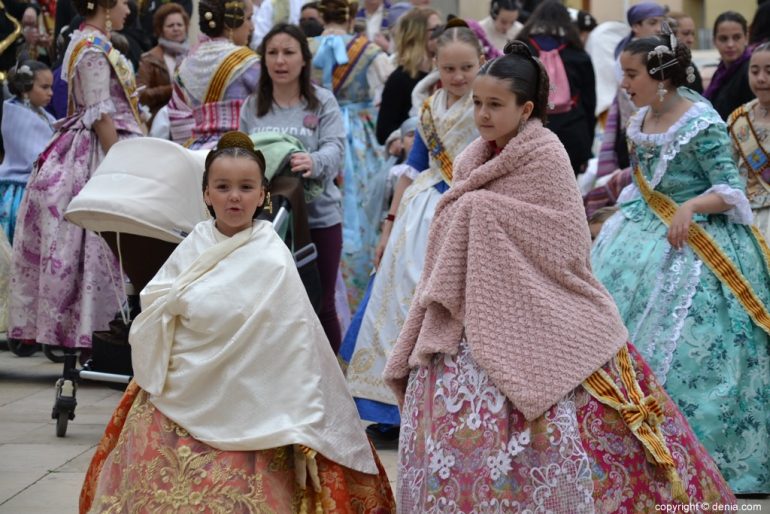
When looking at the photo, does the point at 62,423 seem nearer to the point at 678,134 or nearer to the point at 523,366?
the point at 523,366

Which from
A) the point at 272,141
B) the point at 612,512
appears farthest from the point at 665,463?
the point at 272,141

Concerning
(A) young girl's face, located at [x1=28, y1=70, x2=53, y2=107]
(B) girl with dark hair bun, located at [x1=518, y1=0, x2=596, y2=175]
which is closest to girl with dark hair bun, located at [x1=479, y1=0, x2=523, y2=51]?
(B) girl with dark hair bun, located at [x1=518, y1=0, x2=596, y2=175]

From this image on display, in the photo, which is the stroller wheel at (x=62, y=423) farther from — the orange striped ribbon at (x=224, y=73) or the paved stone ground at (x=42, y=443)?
the orange striped ribbon at (x=224, y=73)

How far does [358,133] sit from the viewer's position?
29.8ft

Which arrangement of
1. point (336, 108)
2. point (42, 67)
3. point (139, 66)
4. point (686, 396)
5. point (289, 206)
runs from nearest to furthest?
point (686, 396), point (289, 206), point (336, 108), point (42, 67), point (139, 66)

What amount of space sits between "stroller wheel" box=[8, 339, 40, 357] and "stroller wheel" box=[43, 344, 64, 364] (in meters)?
0.08

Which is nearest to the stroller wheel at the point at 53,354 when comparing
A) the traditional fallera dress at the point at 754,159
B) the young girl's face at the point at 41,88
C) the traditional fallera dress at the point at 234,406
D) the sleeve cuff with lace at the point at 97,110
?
the sleeve cuff with lace at the point at 97,110

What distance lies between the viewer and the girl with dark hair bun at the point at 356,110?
8836mm

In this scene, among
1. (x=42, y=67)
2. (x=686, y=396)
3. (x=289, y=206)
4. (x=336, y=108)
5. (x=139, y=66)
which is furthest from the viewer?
(x=139, y=66)

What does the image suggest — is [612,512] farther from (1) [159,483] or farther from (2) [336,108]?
(2) [336,108]

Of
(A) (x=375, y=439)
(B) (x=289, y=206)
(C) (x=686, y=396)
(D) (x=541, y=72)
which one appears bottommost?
(A) (x=375, y=439)

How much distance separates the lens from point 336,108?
709 cm

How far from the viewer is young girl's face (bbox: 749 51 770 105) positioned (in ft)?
20.5

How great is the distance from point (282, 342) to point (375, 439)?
2125 millimetres
